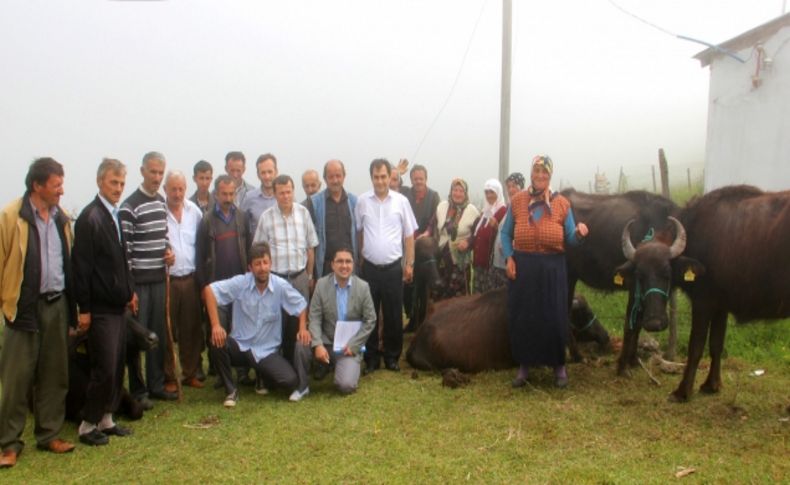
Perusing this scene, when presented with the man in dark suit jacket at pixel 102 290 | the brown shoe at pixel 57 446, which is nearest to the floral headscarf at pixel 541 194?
the man in dark suit jacket at pixel 102 290

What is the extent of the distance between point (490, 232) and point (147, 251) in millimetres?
3356

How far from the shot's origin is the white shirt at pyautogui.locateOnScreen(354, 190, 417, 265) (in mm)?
6035

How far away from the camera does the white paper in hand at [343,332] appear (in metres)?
5.75

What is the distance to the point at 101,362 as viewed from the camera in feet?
15.2

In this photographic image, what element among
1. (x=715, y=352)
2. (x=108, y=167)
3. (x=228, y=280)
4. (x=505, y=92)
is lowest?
(x=715, y=352)

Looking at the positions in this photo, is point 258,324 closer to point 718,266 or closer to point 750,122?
point 718,266

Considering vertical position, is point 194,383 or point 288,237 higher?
point 288,237

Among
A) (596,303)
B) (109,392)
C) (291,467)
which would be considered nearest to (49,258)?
(109,392)

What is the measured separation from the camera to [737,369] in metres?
5.93

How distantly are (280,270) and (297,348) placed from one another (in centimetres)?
76

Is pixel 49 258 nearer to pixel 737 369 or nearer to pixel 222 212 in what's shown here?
pixel 222 212

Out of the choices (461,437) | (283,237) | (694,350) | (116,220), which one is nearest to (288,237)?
(283,237)

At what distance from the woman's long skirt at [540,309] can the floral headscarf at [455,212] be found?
1741 millimetres

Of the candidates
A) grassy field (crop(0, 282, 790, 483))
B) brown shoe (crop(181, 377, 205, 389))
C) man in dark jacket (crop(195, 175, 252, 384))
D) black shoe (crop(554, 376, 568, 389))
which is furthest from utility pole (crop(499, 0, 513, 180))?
brown shoe (crop(181, 377, 205, 389))
